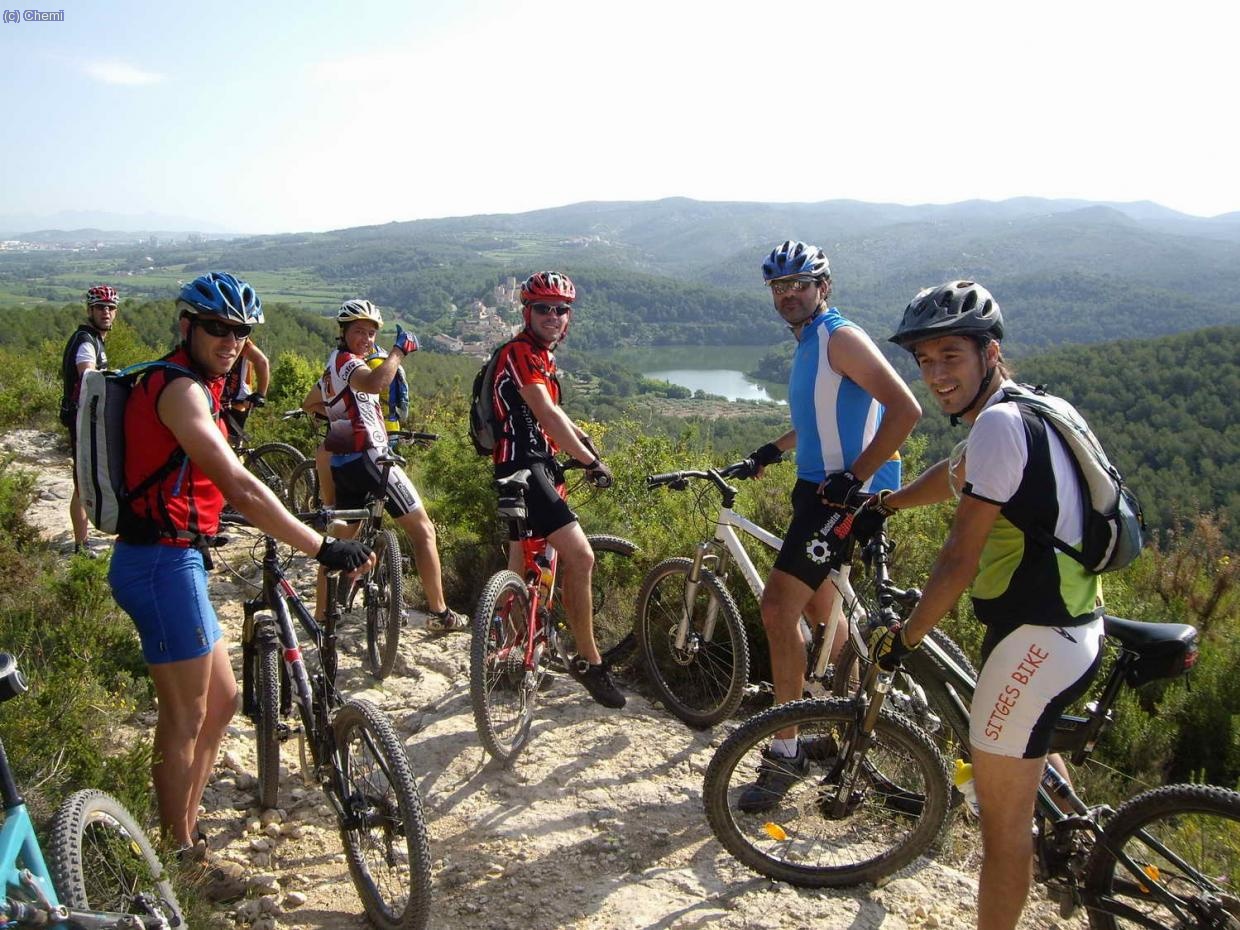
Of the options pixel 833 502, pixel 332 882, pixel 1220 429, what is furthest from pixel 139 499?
pixel 1220 429

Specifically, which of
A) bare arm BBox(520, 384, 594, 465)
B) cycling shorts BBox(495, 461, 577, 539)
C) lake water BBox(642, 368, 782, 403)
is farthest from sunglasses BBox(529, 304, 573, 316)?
lake water BBox(642, 368, 782, 403)

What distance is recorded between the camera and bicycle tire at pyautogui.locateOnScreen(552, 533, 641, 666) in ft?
15.6

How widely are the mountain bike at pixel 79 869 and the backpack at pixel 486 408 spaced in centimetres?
231

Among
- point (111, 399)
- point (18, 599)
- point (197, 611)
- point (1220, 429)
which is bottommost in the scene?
point (1220, 429)

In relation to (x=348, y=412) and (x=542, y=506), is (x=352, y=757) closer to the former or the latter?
(x=542, y=506)

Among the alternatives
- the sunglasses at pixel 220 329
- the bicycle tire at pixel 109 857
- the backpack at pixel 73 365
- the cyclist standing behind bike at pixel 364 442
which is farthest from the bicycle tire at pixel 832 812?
the backpack at pixel 73 365

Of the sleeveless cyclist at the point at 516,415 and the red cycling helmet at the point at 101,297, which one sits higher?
the red cycling helmet at the point at 101,297

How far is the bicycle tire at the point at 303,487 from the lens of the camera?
22.1ft

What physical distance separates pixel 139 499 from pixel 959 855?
3486 mm

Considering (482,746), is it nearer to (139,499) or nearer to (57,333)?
(139,499)

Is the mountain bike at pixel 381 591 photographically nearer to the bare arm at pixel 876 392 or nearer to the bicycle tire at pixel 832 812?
the bicycle tire at pixel 832 812

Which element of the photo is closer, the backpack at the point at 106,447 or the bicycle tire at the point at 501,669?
the backpack at the point at 106,447

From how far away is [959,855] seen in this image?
10.7ft

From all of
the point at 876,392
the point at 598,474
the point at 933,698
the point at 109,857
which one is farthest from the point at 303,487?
the point at 933,698
